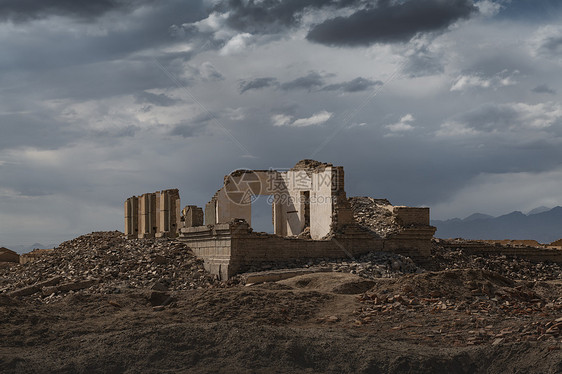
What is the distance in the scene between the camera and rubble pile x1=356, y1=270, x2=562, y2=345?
10.8 meters

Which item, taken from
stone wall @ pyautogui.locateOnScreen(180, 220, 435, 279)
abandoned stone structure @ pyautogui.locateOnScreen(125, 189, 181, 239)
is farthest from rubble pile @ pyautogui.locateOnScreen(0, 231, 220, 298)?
abandoned stone structure @ pyautogui.locateOnScreen(125, 189, 181, 239)

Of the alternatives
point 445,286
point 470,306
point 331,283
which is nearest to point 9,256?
point 331,283

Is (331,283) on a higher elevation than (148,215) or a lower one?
lower

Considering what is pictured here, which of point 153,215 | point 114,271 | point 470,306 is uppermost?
point 153,215

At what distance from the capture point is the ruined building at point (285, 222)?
20.1 meters

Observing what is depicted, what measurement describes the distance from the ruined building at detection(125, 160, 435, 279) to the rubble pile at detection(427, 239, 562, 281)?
1.13 meters

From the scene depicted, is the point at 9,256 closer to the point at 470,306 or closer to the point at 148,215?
the point at 148,215

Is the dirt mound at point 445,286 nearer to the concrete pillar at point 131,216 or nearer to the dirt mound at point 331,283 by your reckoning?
the dirt mound at point 331,283

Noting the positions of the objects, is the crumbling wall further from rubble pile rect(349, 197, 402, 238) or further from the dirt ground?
the dirt ground

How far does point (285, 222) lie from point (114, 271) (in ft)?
32.8

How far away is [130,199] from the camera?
27453mm

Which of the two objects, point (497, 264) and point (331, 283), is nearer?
point (331, 283)

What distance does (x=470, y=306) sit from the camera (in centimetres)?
1291

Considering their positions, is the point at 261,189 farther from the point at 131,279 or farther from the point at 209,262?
the point at 131,279
